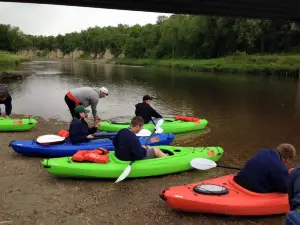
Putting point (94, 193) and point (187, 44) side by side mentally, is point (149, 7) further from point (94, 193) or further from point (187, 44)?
point (187, 44)

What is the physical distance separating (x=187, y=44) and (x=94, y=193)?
57924 mm

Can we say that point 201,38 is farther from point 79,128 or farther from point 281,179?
point 281,179

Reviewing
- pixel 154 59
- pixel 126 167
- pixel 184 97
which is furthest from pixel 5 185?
pixel 154 59

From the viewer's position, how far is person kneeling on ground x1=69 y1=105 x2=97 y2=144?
7166mm

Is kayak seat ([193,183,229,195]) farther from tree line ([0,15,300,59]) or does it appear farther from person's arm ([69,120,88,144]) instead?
tree line ([0,15,300,59])

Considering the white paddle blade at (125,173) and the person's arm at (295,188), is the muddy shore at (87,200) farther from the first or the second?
the person's arm at (295,188)

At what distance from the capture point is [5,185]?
6.04 metres

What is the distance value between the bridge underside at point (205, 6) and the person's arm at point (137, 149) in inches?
352

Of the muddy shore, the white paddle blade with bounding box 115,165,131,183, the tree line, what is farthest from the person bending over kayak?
the tree line

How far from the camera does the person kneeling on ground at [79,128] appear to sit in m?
7.17

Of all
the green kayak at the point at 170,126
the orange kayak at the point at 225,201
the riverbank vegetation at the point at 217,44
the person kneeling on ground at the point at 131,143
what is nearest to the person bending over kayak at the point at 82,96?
the green kayak at the point at 170,126

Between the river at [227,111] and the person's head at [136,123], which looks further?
the river at [227,111]

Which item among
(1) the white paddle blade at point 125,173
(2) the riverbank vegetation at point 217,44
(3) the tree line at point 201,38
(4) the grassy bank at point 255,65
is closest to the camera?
(1) the white paddle blade at point 125,173

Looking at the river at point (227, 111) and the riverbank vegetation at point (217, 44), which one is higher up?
the riverbank vegetation at point (217, 44)
